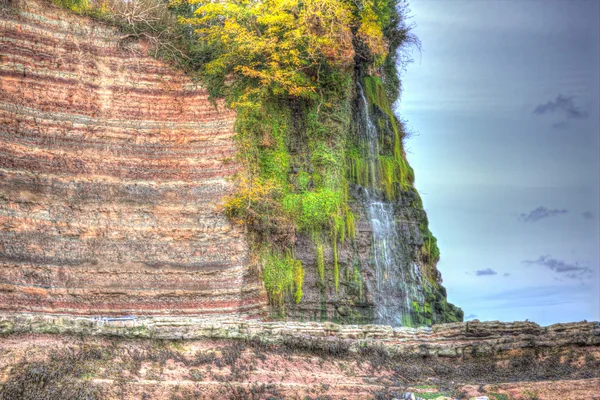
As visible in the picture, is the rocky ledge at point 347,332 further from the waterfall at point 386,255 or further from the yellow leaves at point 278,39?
the yellow leaves at point 278,39

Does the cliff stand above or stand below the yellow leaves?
below

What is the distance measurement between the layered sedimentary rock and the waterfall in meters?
5.01

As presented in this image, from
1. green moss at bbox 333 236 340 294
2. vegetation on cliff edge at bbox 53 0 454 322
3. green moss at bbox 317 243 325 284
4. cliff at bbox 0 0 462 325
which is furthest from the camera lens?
green moss at bbox 333 236 340 294

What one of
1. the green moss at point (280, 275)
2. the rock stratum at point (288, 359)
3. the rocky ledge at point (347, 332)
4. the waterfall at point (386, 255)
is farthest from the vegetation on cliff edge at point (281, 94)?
the rock stratum at point (288, 359)

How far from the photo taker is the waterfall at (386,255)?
26312 mm

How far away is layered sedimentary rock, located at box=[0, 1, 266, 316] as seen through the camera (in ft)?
72.5

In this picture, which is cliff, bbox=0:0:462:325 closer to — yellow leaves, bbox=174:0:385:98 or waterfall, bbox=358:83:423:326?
waterfall, bbox=358:83:423:326

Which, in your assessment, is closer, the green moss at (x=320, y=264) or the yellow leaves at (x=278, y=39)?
the green moss at (x=320, y=264)

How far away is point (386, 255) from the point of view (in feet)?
89.1

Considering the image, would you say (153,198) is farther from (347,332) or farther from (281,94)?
(347,332)

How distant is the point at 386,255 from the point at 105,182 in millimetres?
10490

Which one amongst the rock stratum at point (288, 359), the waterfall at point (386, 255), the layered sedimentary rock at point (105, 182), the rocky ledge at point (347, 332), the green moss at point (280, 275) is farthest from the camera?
the waterfall at point (386, 255)

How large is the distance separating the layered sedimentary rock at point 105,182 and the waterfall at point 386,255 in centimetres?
501

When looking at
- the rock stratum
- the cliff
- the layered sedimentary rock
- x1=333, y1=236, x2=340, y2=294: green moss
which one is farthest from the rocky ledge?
x1=333, y1=236, x2=340, y2=294: green moss
